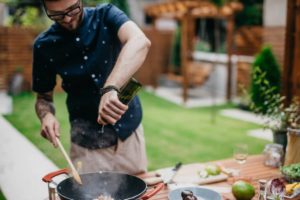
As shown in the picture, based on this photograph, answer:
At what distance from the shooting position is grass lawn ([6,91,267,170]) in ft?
18.7

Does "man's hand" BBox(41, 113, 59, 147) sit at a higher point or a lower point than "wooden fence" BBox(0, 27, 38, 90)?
higher

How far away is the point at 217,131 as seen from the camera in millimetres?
7289

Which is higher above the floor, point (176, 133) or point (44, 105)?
point (44, 105)

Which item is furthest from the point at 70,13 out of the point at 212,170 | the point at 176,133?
the point at 176,133

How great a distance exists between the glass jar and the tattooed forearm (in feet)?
4.89

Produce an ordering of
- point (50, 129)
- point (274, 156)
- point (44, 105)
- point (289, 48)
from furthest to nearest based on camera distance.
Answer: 1. point (289, 48)
2. point (274, 156)
3. point (44, 105)
4. point (50, 129)

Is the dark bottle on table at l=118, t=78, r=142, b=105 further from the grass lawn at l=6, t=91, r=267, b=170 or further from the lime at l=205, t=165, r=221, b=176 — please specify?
the grass lawn at l=6, t=91, r=267, b=170

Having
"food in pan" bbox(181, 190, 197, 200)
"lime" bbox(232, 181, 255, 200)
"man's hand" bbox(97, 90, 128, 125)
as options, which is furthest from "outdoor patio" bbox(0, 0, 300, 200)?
"man's hand" bbox(97, 90, 128, 125)

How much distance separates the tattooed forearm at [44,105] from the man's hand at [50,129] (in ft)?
0.28

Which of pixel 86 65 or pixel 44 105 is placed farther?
pixel 44 105

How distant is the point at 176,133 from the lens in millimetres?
7199

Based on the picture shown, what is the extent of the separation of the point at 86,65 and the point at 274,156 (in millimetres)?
1418

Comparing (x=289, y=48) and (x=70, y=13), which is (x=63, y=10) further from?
(x=289, y=48)

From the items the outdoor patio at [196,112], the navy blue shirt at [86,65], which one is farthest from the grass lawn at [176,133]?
the navy blue shirt at [86,65]
